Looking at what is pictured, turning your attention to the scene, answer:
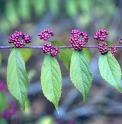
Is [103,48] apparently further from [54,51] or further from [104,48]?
[54,51]

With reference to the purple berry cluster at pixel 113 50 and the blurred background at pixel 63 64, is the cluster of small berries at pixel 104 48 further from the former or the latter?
the blurred background at pixel 63 64

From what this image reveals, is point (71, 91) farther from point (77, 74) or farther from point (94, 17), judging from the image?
point (77, 74)

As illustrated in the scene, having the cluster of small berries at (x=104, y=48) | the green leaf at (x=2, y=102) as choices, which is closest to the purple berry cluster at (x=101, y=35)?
the cluster of small berries at (x=104, y=48)

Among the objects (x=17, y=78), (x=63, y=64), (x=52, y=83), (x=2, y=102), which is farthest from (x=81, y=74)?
(x=63, y=64)

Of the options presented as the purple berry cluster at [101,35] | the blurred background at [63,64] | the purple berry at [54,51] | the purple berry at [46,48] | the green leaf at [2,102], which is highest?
the purple berry cluster at [101,35]

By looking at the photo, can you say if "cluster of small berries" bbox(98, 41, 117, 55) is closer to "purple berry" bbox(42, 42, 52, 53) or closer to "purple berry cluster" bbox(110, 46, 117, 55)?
"purple berry cluster" bbox(110, 46, 117, 55)

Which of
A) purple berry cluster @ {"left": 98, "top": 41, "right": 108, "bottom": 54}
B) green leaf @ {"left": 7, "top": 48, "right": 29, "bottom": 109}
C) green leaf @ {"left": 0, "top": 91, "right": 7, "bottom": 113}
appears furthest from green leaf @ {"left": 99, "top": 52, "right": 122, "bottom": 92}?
green leaf @ {"left": 0, "top": 91, "right": 7, "bottom": 113}
